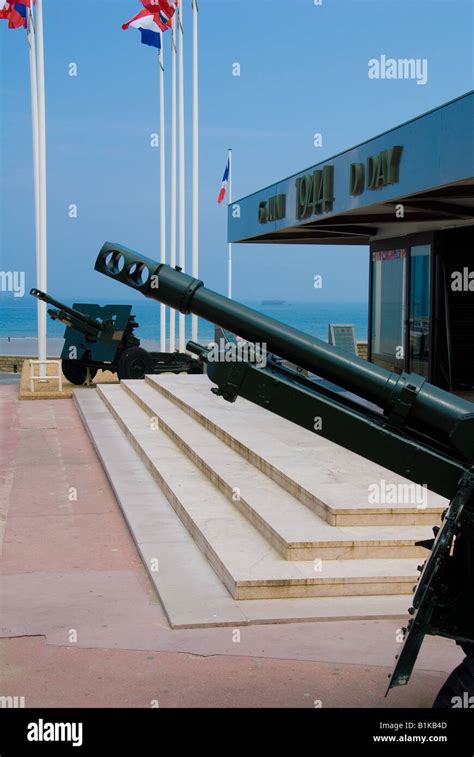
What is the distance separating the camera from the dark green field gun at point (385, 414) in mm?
4387

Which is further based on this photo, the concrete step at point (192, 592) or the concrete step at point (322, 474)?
the concrete step at point (322, 474)

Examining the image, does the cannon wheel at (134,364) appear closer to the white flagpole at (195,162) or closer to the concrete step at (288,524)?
the white flagpole at (195,162)

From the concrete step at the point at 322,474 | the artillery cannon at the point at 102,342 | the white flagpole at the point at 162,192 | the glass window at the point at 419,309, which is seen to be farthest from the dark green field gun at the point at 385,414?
the white flagpole at the point at 162,192

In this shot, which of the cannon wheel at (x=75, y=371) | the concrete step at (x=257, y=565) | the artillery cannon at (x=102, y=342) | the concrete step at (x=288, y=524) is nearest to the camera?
the concrete step at (x=257, y=565)

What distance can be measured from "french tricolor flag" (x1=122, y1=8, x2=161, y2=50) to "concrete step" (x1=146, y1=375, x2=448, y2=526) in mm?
12054

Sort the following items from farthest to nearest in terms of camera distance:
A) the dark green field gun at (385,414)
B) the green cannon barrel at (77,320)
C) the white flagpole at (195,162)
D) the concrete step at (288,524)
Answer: the white flagpole at (195,162) < the green cannon barrel at (77,320) < the concrete step at (288,524) < the dark green field gun at (385,414)

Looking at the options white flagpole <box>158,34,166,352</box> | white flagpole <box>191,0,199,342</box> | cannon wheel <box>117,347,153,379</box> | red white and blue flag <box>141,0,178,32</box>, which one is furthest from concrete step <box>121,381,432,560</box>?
white flagpole <box>158,34,166,352</box>

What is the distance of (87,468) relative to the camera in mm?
12836

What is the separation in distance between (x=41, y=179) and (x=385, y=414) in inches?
750

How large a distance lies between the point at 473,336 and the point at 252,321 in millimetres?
11385

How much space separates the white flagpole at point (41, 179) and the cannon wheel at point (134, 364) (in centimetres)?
182

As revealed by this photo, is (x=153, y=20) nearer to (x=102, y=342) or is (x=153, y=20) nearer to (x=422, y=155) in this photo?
(x=102, y=342)
